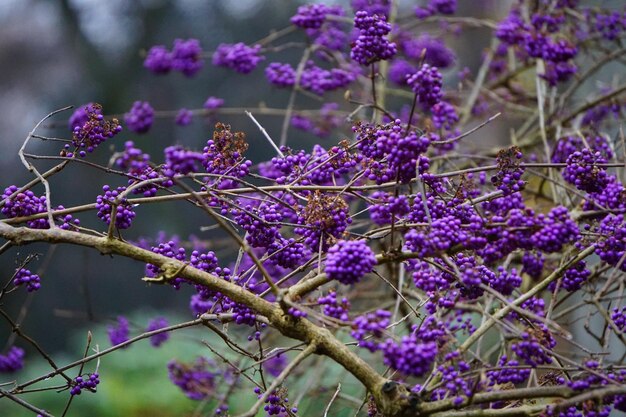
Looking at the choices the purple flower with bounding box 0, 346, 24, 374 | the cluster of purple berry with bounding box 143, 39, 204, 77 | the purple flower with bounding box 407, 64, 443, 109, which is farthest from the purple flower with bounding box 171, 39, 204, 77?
the purple flower with bounding box 407, 64, 443, 109

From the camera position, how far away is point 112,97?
7688mm

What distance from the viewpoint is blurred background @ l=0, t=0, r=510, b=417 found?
7.01 m

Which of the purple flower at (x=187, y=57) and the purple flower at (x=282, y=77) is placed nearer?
the purple flower at (x=282, y=77)

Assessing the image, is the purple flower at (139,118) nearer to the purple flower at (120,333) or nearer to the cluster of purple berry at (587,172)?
the purple flower at (120,333)

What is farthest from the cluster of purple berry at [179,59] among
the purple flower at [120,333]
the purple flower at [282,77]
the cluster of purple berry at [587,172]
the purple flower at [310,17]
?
the cluster of purple berry at [587,172]

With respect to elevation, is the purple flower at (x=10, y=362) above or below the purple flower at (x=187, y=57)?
below

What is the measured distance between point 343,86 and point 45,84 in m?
Answer: 5.49

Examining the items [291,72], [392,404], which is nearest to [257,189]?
[392,404]

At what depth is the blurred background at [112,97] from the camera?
7.01 meters

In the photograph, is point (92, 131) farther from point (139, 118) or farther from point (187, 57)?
point (187, 57)

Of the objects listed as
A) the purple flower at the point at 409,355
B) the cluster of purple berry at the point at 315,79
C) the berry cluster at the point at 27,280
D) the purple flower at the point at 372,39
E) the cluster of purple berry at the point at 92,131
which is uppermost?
the cluster of purple berry at the point at 315,79

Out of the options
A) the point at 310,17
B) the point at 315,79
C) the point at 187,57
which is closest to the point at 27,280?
the point at 310,17

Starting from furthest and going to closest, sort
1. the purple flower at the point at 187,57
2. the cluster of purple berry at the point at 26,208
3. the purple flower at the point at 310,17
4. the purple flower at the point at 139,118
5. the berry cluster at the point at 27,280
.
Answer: the purple flower at the point at 187,57 → the purple flower at the point at 139,118 → the purple flower at the point at 310,17 → the berry cluster at the point at 27,280 → the cluster of purple berry at the point at 26,208

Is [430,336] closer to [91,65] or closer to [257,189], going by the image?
[257,189]
